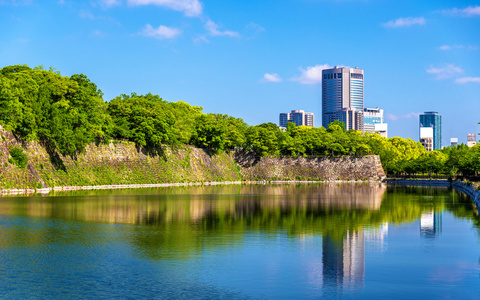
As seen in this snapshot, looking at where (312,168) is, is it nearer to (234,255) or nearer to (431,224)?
(431,224)

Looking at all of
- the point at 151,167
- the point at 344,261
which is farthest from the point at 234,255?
the point at 151,167

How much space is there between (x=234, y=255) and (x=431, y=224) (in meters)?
19.1

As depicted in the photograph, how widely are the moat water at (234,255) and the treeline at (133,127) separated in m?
34.6

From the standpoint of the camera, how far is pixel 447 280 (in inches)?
719

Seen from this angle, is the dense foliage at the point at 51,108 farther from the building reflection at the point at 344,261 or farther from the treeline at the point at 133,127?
the building reflection at the point at 344,261

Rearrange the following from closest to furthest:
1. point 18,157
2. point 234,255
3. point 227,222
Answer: point 234,255 < point 227,222 < point 18,157

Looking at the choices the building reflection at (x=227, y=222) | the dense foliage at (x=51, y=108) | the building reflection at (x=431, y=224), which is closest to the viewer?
the building reflection at (x=227, y=222)

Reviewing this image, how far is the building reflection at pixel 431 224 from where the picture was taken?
30.8m

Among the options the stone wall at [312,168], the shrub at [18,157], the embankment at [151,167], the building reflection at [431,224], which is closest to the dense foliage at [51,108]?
the embankment at [151,167]

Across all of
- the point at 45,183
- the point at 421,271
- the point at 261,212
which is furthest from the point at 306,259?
the point at 45,183

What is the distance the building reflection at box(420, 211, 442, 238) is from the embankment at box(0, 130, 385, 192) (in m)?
48.6

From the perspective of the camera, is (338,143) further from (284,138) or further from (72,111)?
(72,111)

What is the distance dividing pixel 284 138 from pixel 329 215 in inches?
3925

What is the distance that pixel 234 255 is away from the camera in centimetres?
2239
